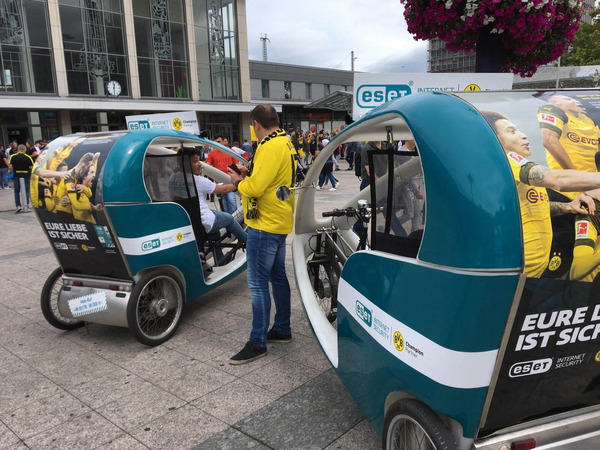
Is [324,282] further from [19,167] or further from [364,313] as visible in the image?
[19,167]

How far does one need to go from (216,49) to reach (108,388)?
27841mm

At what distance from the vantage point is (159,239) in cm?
406

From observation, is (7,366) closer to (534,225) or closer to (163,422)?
(163,422)

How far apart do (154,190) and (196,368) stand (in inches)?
68.2

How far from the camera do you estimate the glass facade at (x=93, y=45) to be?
22.6 meters

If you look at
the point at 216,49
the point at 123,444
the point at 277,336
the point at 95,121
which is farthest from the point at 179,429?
the point at 216,49

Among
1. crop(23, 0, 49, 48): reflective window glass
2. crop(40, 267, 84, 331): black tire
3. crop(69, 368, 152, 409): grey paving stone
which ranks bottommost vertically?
crop(69, 368, 152, 409): grey paving stone

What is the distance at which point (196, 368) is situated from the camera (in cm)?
356

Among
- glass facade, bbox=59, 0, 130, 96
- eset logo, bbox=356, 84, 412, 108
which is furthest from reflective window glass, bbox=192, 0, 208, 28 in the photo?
eset logo, bbox=356, 84, 412, 108

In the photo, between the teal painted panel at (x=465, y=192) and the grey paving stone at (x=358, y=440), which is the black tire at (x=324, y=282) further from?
the teal painted panel at (x=465, y=192)

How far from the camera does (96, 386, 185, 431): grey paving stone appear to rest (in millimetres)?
2906

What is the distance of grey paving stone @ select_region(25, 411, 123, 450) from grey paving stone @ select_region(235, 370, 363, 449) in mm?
811

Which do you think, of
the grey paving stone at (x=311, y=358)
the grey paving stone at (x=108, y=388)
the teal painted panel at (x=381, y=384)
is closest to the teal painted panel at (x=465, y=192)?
the teal painted panel at (x=381, y=384)

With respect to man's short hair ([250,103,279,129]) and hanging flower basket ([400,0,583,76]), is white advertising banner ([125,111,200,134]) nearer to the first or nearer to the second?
hanging flower basket ([400,0,583,76])
